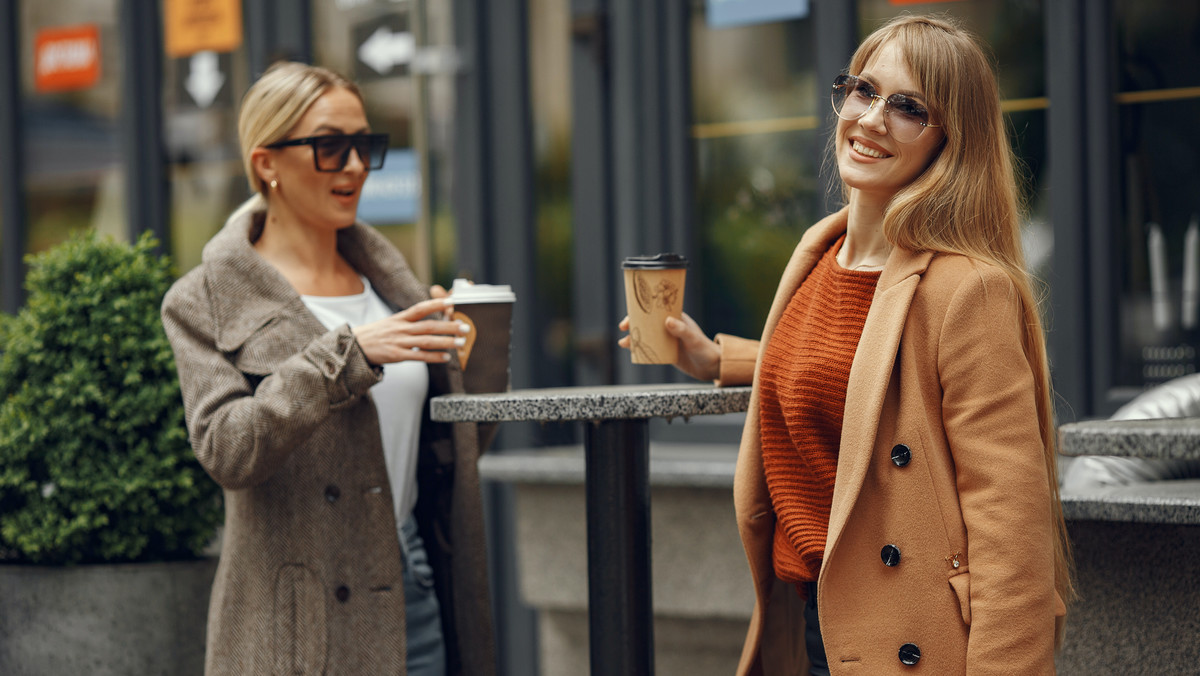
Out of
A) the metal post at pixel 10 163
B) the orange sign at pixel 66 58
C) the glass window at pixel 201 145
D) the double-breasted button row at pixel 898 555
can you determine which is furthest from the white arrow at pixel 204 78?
the double-breasted button row at pixel 898 555

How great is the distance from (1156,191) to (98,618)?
3.58m

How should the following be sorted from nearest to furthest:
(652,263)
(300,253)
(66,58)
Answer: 1. (652,263)
2. (300,253)
3. (66,58)

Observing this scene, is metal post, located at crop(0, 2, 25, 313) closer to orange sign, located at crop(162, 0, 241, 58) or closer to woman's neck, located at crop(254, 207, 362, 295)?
orange sign, located at crop(162, 0, 241, 58)

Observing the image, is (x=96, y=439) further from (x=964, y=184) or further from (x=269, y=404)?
(x=964, y=184)

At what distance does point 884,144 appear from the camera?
2.13 meters

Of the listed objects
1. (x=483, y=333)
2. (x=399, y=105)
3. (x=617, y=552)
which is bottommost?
(x=617, y=552)

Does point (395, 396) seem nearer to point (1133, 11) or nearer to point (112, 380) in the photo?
point (112, 380)

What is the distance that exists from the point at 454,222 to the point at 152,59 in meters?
2.15

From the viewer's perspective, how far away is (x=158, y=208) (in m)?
6.40

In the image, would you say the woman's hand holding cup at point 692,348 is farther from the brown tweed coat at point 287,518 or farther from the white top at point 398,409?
the brown tweed coat at point 287,518

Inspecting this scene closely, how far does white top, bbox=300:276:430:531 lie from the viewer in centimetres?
295

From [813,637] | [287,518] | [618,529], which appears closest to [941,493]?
[813,637]

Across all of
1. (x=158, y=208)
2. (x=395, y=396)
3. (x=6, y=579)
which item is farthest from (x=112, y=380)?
(x=158, y=208)

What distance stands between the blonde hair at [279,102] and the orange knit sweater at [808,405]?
132 centimetres
